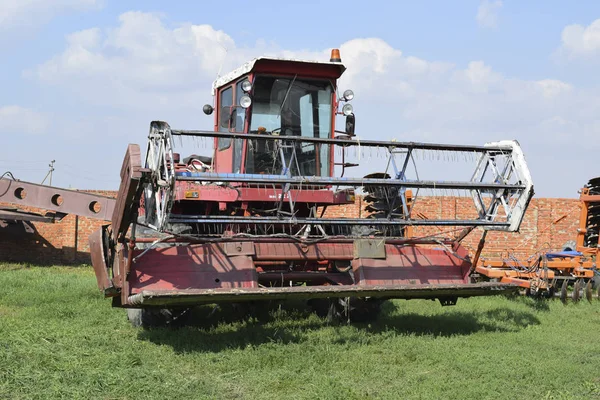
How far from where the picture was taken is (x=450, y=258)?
767 centimetres

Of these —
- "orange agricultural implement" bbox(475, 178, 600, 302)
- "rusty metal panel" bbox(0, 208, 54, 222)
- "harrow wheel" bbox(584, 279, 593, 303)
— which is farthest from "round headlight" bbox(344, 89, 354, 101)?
"rusty metal panel" bbox(0, 208, 54, 222)

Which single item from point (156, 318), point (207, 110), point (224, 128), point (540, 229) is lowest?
point (156, 318)

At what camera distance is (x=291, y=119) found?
8.46m

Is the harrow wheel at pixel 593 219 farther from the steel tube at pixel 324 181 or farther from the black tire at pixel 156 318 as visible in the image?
the black tire at pixel 156 318

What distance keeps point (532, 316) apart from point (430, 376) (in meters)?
3.92

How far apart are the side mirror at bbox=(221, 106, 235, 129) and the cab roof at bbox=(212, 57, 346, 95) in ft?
1.42

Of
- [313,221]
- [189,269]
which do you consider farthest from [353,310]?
[189,269]

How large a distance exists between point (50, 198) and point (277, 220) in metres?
6.91

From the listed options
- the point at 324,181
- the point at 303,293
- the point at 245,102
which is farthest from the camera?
the point at 245,102

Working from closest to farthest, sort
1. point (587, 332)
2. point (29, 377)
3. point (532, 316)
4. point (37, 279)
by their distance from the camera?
point (29, 377) < point (587, 332) < point (532, 316) < point (37, 279)

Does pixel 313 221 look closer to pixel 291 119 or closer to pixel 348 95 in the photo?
pixel 291 119

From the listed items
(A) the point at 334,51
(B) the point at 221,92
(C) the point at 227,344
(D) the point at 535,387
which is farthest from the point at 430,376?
(B) the point at 221,92

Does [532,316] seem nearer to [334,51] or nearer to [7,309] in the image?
[334,51]

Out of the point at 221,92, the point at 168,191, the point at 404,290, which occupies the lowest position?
the point at 404,290
